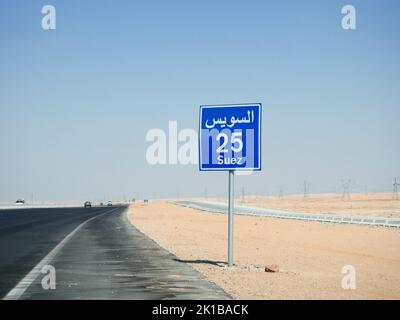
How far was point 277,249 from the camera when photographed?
29.0m

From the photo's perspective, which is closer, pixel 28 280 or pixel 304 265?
pixel 28 280

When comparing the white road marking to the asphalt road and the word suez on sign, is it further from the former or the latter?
the word suez on sign

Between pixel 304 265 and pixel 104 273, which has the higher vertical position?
pixel 104 273

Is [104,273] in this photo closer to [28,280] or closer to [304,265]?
[28,280]

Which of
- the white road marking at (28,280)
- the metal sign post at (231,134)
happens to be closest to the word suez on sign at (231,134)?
the metal sign post at (231,134)

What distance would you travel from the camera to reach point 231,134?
59.5ft

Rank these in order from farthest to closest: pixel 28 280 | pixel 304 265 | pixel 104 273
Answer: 1. pixel 304 265
2. pixel 104 273
3. pixel 28 280

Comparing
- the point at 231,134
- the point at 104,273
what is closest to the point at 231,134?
the point at 231,134

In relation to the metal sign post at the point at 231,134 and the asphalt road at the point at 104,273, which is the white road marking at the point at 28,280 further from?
the metal sign post at the point at 231,134

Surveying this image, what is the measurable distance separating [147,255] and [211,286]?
8.59 metres

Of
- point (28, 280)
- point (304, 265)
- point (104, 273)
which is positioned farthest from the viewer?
point (304, 265)

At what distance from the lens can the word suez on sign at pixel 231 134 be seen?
58.9 feet
